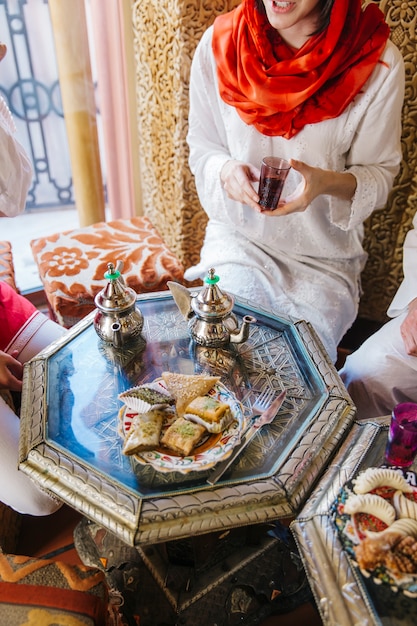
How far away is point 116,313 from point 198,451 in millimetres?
442

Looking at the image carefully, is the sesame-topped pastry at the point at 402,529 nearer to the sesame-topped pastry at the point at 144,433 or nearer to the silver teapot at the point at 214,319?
the sesame-topped pastry at the point at 144,433

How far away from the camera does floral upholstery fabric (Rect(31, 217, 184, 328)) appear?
1.83 metres

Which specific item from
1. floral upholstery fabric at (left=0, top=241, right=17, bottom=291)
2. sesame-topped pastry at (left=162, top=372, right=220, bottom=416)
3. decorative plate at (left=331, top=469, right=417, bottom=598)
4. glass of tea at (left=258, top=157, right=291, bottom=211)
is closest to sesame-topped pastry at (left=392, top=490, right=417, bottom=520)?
decorative plate at (left=331, top=469, right=417, bottom=598)

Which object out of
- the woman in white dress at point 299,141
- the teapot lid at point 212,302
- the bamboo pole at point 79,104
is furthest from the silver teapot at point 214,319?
the bamboo pole at point 79,104

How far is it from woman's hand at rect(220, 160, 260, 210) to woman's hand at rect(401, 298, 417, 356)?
58 centimetres

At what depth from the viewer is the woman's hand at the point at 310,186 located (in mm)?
1442

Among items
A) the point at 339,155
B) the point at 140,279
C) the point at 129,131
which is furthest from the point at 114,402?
the point at 129,131

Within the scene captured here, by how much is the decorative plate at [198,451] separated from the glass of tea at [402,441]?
12.4 inches

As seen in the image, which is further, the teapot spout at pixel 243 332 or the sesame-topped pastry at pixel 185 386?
the teapot spout at pixel 243 332

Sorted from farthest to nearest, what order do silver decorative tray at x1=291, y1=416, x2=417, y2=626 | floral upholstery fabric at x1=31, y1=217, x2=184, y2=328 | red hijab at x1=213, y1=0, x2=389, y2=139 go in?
floral upholstery fabric at x1=31, y1=217, x2=184, y2=328
red hijab at x1=213, y1=0, x2=389, y2=139
silver decorative tray at x1=291, y1=416, x2=417, y2=626

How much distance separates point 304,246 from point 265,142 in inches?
14.6

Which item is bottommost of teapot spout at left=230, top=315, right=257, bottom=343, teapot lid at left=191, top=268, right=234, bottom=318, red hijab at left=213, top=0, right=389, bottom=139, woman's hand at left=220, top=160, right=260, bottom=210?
teapot spout at left=230, top=315, right=257, bottom=343

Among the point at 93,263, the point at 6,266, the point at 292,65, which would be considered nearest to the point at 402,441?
the point at 292,65

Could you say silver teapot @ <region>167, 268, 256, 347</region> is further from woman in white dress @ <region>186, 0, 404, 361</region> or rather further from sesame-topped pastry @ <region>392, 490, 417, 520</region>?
sesame-topped pastry @ <region>392, 490, 417, 520</region>
